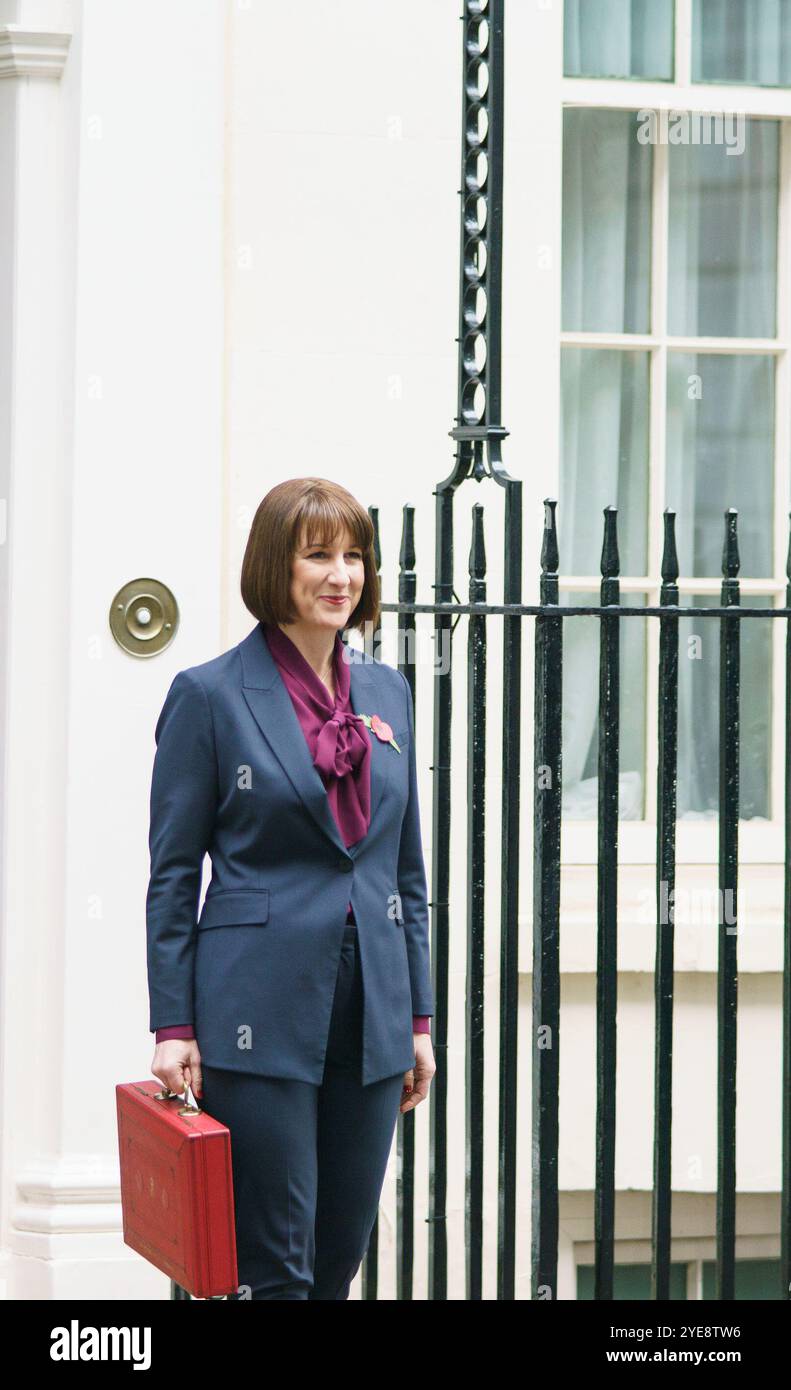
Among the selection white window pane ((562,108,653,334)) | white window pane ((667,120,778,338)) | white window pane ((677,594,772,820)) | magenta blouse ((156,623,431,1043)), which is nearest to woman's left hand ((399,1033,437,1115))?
magenta blouse ((156,623,431,1043))

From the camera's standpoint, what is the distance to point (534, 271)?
4844mm

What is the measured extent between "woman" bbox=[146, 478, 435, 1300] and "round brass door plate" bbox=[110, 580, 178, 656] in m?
1.40

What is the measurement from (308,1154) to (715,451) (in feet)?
9.07

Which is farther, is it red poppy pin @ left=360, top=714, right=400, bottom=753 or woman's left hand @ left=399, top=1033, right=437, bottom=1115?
woman's left hand @ left=399, top=1033, right=437, bottom=1115

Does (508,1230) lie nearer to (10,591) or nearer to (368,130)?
(10,591)

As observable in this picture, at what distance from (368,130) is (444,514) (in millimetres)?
1476

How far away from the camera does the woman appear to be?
9.92ft

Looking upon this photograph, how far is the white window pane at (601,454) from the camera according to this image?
16.8 ft

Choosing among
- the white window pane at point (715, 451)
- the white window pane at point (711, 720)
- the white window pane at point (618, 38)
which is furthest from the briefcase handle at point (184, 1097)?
the white window pane at point (618, 38)

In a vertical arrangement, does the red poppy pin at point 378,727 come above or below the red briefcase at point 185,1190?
above

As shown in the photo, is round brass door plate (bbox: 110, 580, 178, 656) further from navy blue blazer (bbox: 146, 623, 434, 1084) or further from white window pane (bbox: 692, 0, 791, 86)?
white window pane (bbox: 692, 0, 791, 86)

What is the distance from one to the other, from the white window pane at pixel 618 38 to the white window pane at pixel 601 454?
741mm

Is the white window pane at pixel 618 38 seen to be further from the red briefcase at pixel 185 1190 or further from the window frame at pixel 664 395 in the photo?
the red briefcase at pixel 185 1190
